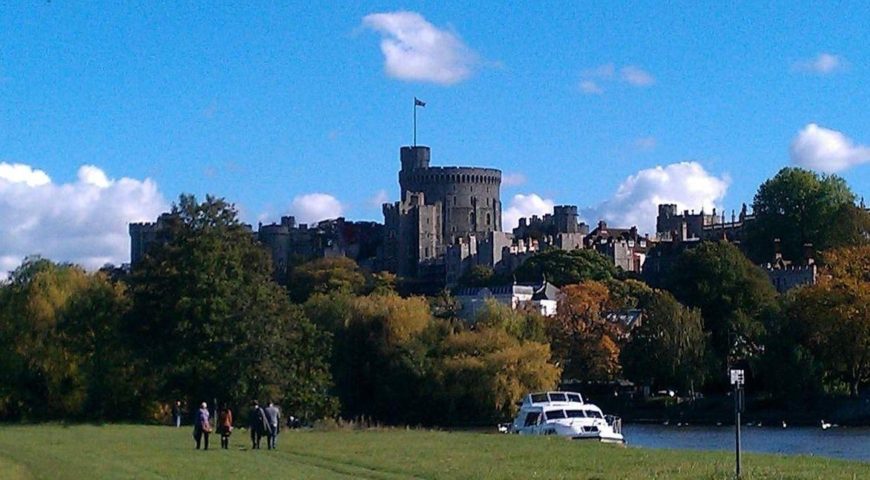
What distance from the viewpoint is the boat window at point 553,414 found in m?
47.5

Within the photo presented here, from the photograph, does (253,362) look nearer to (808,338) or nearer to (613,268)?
(808,338)

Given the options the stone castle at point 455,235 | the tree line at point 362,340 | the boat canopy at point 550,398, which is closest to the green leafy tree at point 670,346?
the tree line at point 362,340

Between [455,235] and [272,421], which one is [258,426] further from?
[455,235]

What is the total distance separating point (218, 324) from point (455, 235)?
132343mm

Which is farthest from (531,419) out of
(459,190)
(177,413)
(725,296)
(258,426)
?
(459,190)

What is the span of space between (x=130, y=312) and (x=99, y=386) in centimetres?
318

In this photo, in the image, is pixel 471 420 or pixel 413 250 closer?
pixel 471 420

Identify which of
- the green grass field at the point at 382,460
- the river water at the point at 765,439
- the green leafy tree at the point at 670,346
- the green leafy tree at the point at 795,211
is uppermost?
the green leafy tree at the point at 795,211

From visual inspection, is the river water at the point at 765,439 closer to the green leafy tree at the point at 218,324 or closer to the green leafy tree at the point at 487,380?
the green leafy tree at the point at 487,380

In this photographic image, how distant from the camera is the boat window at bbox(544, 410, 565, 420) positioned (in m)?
47.5

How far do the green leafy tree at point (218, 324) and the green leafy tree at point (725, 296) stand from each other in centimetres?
3173

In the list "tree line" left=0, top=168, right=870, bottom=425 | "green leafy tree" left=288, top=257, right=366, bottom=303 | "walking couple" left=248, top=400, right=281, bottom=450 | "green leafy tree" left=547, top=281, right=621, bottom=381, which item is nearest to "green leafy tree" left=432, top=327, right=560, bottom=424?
"tree line" left=0, top=168, right=870, bottom=425

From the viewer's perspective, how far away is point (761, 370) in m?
77.9

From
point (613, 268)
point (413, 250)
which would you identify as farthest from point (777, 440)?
Answer: point (413, 250)
